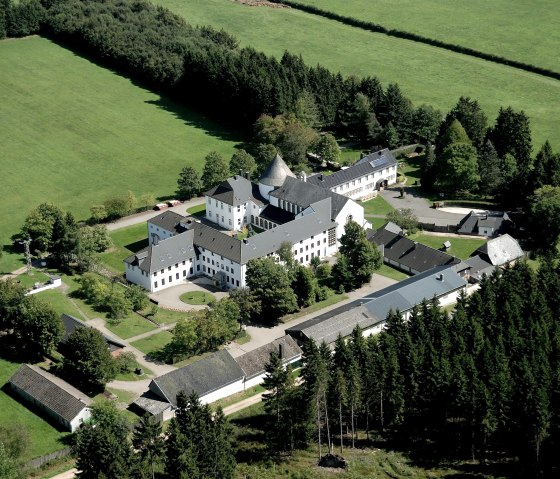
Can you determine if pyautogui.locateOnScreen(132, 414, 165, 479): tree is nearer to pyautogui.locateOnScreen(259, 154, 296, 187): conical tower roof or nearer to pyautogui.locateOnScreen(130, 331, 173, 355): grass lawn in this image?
pyautogui.locateOnScreen(130, 331, 173, 355): grass lawn

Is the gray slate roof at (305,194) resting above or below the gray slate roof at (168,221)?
above

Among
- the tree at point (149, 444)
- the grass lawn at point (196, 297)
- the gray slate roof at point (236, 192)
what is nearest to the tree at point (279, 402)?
the tree at point (149, 444)

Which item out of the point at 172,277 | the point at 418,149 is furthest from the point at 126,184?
the point at 418,149

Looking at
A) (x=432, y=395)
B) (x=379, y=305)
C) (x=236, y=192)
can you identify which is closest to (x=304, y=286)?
(x=379, y=305)

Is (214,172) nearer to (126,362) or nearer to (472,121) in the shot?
(472,121)

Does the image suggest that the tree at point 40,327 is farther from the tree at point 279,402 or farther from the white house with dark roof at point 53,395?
the tree at point 279,402

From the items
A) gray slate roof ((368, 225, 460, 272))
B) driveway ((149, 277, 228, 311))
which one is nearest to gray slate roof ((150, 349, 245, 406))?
driveway ((149, 277, 228, 311))
